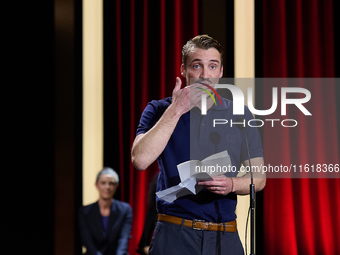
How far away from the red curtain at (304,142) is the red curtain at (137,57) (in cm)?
74

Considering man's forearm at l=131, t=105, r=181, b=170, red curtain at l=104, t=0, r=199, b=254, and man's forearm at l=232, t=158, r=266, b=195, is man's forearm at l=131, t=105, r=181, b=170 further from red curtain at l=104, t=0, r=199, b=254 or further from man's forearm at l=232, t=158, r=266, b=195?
red curtain at l=104, t=0, r=199, b=254

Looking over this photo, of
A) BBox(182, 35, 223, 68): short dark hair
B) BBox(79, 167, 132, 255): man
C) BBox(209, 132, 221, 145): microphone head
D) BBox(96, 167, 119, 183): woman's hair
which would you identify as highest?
BBox(182, 35, 223, 68): short dark hair

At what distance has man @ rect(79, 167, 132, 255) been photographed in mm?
2959

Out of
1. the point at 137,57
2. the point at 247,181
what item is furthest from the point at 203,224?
the point at 137,57

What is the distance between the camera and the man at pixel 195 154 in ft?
4.18

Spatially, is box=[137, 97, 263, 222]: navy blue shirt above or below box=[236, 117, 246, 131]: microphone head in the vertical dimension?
below

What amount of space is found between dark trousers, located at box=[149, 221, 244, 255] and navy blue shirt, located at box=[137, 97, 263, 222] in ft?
0.15

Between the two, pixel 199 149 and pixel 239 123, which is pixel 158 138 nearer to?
pixel 199 149

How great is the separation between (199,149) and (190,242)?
12.3 inches

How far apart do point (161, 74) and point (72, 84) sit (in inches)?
30.2

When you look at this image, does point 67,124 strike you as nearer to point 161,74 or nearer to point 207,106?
point 161,74

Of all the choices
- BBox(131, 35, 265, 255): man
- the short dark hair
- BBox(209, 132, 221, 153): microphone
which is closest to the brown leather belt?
BBox(131, 35, 265, 255): man

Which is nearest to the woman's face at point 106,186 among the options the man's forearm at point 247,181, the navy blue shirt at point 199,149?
the navy blue shirt at point 199,149

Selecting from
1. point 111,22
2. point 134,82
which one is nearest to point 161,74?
point 134,82
